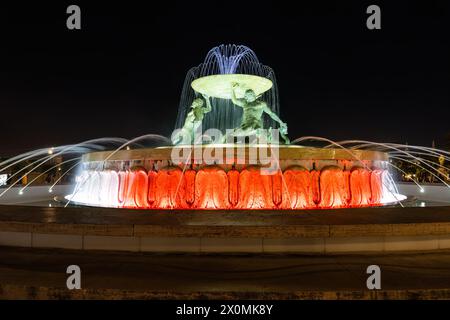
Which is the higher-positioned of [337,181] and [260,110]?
[260,110]

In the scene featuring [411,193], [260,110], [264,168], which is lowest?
[411,193]

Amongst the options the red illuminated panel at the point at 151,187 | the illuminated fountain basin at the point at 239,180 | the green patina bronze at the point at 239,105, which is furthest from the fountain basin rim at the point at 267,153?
the green patina bronze at the point at 239,105

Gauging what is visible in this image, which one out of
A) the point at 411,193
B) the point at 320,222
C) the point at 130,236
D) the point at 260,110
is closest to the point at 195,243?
the point at 130,236

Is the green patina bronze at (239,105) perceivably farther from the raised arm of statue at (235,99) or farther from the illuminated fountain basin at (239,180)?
the illuminated fountain basin at (239,180)

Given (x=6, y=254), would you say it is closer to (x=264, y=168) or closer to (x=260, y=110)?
(x=264, y=168)

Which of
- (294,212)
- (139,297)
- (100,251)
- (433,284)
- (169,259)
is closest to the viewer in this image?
(139,297)

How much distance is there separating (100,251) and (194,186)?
17.0 feet

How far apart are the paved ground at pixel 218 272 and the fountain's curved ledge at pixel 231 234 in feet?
0.57

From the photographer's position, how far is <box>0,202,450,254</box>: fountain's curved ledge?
5953mm

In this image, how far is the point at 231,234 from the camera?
5.93m

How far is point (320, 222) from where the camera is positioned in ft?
20.9

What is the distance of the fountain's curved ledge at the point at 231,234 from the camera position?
5.95 metres

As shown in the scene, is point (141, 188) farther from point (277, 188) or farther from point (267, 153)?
point (277, 188)

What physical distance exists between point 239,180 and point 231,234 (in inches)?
203
